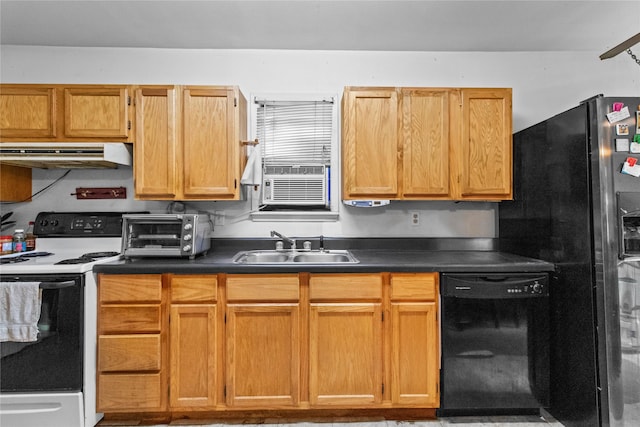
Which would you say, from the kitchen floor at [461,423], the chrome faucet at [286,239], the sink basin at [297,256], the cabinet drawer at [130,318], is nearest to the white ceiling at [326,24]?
the chrome faucet at [286,239]

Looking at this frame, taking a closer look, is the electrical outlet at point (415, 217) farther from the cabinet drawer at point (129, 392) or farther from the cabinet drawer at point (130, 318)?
the cabinet drawer at point (129, 392)

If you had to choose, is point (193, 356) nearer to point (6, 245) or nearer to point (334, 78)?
point (6, 245)

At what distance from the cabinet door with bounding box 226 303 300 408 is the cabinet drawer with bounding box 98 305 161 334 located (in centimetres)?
43

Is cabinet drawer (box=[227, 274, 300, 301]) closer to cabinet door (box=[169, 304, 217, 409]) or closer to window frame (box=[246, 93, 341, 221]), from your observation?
cabinet door (box=[169, 304, 217, 409])

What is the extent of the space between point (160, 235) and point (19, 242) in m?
1.09

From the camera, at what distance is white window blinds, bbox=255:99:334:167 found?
100 inches

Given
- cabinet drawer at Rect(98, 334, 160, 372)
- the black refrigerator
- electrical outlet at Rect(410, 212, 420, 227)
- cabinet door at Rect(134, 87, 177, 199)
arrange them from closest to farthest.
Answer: the black refrigerator
cabinet drawer at Rect(98, 334, 160, 372)
cabinet door at Rect(134, 87, 177, 199)
electrical outlet at Rect(410, 212, 420, 227)

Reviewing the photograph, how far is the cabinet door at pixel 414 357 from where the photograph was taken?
1910mm

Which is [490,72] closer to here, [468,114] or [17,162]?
[468,114]

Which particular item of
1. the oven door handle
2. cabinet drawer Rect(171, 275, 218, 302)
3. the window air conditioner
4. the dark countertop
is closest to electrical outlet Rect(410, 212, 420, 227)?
the dark countertop

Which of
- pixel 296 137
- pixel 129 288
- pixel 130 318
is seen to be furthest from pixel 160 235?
pixel 296 137

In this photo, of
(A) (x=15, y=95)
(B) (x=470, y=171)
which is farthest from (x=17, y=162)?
(B) (x=470, y=171)

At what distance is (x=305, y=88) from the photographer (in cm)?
259

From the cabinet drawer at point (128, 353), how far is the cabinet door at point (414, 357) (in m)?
1.40
